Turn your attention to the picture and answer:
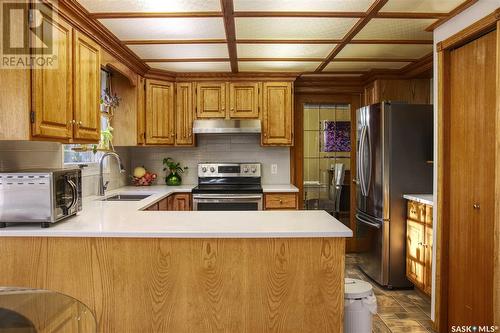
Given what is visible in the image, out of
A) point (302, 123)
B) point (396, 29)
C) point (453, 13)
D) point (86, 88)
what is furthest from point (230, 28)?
point (302, 123)

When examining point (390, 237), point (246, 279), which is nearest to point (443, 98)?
point (390, 237)

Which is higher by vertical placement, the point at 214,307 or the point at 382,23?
the point at 382,23

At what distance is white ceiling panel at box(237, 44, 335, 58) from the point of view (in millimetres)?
3355

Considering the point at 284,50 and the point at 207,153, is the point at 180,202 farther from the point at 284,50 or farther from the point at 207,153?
the point at 284,50

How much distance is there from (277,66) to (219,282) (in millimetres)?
2833

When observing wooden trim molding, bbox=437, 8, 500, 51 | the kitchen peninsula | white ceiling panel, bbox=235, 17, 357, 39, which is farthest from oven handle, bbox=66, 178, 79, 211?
wooden trim molding, bbox=437, 8, 500, 51

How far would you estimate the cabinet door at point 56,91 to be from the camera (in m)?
2.02

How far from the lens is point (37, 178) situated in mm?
1949

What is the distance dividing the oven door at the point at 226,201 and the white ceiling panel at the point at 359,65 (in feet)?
5.44

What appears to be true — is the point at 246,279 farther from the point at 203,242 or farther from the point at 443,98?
the point at 443,98

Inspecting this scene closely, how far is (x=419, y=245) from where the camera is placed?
338cm

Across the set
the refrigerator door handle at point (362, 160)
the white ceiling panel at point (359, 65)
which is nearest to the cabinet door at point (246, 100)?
the white ceiling panel at point (359, 65)

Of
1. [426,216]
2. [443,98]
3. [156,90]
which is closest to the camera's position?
[443,98]

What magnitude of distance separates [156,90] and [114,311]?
2939 millimetres
